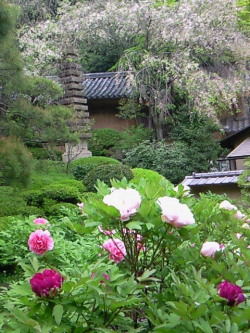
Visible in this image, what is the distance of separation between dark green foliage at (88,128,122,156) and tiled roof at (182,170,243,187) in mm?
8228

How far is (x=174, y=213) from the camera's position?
2.25 meters

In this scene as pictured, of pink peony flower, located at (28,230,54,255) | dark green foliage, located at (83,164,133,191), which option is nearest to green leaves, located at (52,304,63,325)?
pink peony flower, located at (28,230,54,255)

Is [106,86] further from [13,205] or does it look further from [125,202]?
[125,202]

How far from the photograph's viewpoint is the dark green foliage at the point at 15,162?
9.05 metres

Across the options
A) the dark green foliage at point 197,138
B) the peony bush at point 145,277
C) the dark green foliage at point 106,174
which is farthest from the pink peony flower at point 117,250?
the dark green foliage at point 197,138

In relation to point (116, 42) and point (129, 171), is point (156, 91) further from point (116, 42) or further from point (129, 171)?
point (129, 171)

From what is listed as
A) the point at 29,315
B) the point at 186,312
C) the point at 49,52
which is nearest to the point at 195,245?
the point at 186,312

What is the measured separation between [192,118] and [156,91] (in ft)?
5.73

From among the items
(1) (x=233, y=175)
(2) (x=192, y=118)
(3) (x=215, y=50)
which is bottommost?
(1) (x=233, y=175)

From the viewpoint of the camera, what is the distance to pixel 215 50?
1955 centimetres

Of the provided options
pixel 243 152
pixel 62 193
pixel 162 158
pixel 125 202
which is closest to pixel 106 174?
pixel 62 193

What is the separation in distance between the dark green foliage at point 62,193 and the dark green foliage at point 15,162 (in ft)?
6.85

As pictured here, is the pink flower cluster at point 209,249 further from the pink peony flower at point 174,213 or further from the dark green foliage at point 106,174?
the dark green foliage at point 106,174

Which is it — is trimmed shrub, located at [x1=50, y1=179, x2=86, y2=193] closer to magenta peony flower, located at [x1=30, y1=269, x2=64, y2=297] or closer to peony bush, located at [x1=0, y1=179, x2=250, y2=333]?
peony bush, located at [x1=0, y1=179, x2=250, y2=333]
